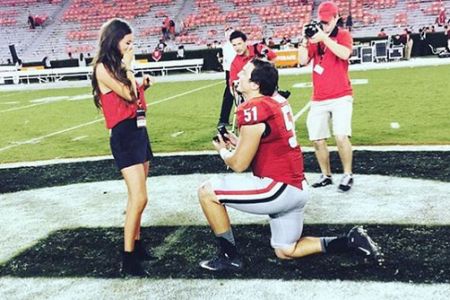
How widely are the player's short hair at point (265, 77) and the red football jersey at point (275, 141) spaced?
7 cm

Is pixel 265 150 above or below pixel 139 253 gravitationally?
above

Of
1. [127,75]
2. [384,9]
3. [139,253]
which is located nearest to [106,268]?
[139,253]

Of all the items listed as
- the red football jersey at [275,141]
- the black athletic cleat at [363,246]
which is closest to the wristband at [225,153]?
the red football jersey at [275,141]

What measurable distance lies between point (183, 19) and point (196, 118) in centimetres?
3188

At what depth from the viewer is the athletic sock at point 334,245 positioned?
13.8ft

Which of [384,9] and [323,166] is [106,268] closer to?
[323,166]

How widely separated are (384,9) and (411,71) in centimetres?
1994

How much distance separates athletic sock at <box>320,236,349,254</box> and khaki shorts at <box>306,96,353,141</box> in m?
2.37

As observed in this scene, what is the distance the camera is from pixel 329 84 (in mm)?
6418

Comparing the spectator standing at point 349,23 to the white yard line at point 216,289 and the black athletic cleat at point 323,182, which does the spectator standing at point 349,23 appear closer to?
the black athletic cleat at point 323,182

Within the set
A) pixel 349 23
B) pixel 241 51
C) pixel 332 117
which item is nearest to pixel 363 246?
pixel 332 117

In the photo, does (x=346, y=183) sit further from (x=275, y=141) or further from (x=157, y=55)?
(x=157, y=55)

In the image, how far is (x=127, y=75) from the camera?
416 centimetres

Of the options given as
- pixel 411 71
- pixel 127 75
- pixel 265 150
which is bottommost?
pixel 411 71
